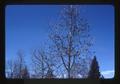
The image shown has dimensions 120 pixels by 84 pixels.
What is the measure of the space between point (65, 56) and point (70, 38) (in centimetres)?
18

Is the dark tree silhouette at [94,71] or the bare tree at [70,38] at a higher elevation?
the bare tree at [70,38]

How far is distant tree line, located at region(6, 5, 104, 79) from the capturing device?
3.09m

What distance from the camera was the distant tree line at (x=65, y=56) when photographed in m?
3.09

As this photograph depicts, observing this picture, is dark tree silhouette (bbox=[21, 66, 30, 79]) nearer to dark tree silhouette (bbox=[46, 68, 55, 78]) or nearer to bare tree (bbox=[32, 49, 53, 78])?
bare tree (bbox=[32, 49, 53, 78])

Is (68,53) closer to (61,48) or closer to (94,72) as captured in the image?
(61,48)

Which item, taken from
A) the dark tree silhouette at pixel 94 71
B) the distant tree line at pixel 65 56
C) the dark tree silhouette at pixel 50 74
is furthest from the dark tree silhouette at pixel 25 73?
the dark tree silhouette at pixel 94 71

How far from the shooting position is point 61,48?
3137mm

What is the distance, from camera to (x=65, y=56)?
123 inches

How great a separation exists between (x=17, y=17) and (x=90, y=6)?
2.35 ft

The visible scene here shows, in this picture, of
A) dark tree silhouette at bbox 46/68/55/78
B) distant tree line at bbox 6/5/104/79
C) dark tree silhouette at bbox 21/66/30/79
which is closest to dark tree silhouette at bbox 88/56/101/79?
distant tree line at bbox 6/5/104/79
